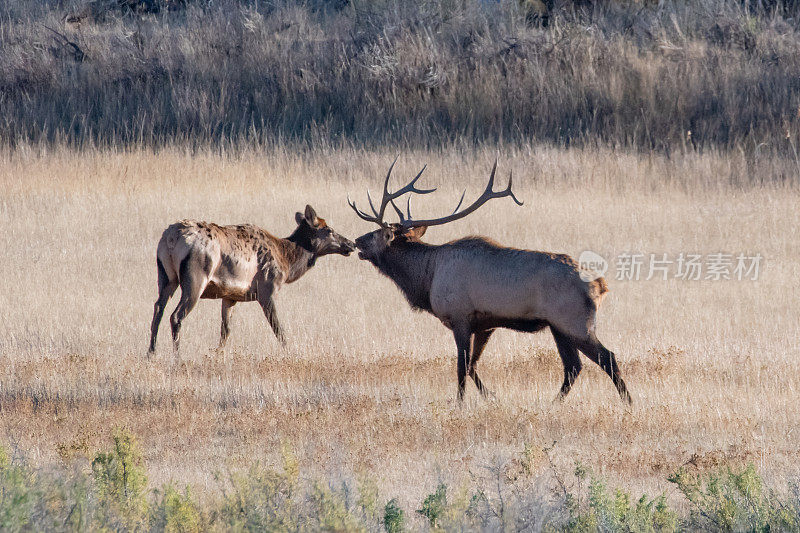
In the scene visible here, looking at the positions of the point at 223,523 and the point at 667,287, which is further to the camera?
the point at 667,287

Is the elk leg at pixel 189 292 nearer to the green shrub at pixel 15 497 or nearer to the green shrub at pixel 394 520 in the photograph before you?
the green shrub at pixel 15 497

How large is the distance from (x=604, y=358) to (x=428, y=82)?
50.4 feet

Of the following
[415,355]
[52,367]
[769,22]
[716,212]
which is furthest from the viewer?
[769,22]

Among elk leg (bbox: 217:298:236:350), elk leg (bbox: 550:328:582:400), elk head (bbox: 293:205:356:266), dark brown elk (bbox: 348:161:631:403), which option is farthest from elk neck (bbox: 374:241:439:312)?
elk leg (bbox: 217:298:236:350)

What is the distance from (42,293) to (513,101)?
11712 mm

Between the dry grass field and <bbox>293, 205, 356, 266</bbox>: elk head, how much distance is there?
0.86 meters

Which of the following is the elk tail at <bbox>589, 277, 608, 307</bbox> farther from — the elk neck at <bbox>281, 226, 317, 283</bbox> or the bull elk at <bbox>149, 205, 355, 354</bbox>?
the elk neck at <bbox>281, 226, 317, 283</bbox>

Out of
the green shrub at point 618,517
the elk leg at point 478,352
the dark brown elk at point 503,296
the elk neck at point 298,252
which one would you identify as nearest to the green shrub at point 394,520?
the green shrub at point 618,517

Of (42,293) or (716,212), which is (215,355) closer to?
(42,293)

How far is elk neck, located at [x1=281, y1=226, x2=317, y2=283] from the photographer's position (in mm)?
10914

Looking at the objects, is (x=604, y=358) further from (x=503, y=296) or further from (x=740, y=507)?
(x=740, y=507)

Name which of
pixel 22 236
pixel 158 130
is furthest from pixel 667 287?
pixel 158 130

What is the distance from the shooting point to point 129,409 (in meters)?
8.34

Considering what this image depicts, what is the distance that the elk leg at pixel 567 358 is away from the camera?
8156 millimetres
